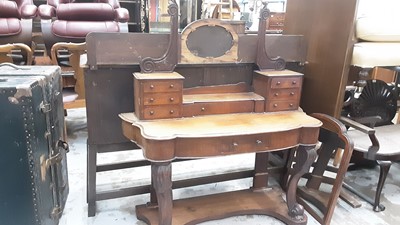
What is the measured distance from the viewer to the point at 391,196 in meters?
2.24

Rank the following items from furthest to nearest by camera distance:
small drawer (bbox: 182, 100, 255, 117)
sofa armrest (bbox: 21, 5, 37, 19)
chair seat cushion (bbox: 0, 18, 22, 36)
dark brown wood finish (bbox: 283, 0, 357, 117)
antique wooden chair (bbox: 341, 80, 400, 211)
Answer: sofa armrest (bbox: 21, 5, 37, 19) → chair seat cushion (bbox: 0, 18, 22, 36) → antique wooden chair (bbox: 341, 80, 400, 211) → dark brown wood finish (bbox: 283, 0, 357, 117) → small drawer (bbox: 182, 100, 255, 117)

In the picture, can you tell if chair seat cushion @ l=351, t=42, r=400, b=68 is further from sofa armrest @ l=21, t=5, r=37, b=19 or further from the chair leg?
sofa armrest @ l=21, t=5, r=37, b=19

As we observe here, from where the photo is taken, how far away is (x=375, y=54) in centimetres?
188

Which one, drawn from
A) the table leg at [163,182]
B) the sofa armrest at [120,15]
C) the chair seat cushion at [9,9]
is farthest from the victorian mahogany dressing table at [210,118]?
the chair seat cushion at [9,9]

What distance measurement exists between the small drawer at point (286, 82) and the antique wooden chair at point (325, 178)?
294 mm

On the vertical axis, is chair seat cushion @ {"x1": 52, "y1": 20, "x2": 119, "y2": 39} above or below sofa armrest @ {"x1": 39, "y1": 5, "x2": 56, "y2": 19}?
below

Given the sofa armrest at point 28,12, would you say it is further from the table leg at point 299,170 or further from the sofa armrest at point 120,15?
the table leg at point 299,170

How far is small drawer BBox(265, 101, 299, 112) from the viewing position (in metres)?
1.74

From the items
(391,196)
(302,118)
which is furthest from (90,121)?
(391,196)

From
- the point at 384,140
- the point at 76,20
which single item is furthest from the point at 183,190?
the point at 76,20

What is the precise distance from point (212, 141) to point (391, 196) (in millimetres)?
1586

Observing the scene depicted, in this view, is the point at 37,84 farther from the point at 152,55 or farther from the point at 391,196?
A: the point at 391,196

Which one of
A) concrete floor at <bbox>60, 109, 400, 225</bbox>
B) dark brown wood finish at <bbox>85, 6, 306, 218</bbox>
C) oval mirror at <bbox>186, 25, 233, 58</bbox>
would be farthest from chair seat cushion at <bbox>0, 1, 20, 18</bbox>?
oval mirror at <bbox>186, 25, 233, 58</bbox>

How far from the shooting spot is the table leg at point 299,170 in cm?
166
